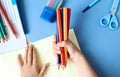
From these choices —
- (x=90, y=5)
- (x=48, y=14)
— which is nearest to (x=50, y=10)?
(x=48, y=14)

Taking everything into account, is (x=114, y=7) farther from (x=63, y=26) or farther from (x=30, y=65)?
(x=30, y=65)

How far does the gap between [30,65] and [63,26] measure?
0.16 meters

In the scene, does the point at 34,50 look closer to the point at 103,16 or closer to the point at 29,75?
the point at 29,75

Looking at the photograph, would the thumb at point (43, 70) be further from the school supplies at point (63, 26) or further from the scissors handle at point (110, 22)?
the scissors handle at point (110, 22)

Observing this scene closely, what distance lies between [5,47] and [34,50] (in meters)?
0.09

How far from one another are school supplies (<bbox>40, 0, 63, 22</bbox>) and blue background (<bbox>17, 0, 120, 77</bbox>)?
0.05 feet

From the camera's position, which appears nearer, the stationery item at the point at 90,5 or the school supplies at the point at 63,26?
the school supplies at the point at 63,26

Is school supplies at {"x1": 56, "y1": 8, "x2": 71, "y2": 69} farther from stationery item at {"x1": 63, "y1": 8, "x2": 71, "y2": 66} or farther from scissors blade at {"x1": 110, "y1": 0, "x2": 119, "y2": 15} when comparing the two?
scissors blade at {"x1": 110, "y1": 0, "x2": 119, "y2": 15}

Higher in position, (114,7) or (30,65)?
(114,7)

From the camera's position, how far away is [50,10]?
922mm

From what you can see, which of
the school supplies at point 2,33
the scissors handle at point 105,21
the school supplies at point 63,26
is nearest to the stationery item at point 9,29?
the school supplies at point 2,33

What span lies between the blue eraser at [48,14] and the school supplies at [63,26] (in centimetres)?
6

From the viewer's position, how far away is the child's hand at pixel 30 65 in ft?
2.86

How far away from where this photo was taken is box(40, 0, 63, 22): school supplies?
3.01 feet
